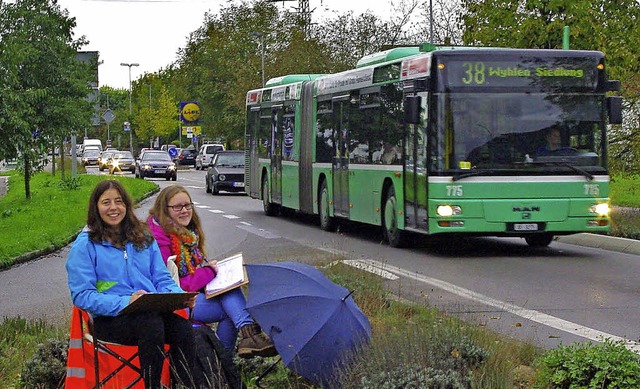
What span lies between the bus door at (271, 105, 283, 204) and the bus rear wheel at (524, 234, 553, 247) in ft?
29.6

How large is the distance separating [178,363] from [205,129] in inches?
3386

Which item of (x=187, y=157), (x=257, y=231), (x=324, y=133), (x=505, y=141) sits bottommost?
(x=257, y=231)

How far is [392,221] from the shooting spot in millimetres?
19797

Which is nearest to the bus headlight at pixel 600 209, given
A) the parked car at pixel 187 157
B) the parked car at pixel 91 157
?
the parked car at pixel 187 157

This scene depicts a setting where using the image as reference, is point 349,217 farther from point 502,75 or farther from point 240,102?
point 240,102

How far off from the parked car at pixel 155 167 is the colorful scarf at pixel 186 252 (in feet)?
181

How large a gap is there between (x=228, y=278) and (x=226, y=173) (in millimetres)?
37397

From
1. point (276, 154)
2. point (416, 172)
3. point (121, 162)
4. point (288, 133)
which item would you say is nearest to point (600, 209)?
point (416, 172)

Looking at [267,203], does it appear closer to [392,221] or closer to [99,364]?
[392,221]

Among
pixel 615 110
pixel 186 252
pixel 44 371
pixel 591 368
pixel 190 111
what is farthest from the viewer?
pixel 190 111

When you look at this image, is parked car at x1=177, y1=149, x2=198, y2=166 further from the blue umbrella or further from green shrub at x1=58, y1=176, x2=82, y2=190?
the blue umbrella

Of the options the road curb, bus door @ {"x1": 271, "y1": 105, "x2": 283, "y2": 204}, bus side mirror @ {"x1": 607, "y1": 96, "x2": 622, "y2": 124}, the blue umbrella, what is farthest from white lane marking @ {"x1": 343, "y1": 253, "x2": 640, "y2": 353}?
bus door @ {"x1": 271, "y1": 105, "x2": 283, "y2": 204}

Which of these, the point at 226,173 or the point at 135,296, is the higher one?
the point at 135,296

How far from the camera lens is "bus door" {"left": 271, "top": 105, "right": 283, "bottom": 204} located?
28109 millimetres
